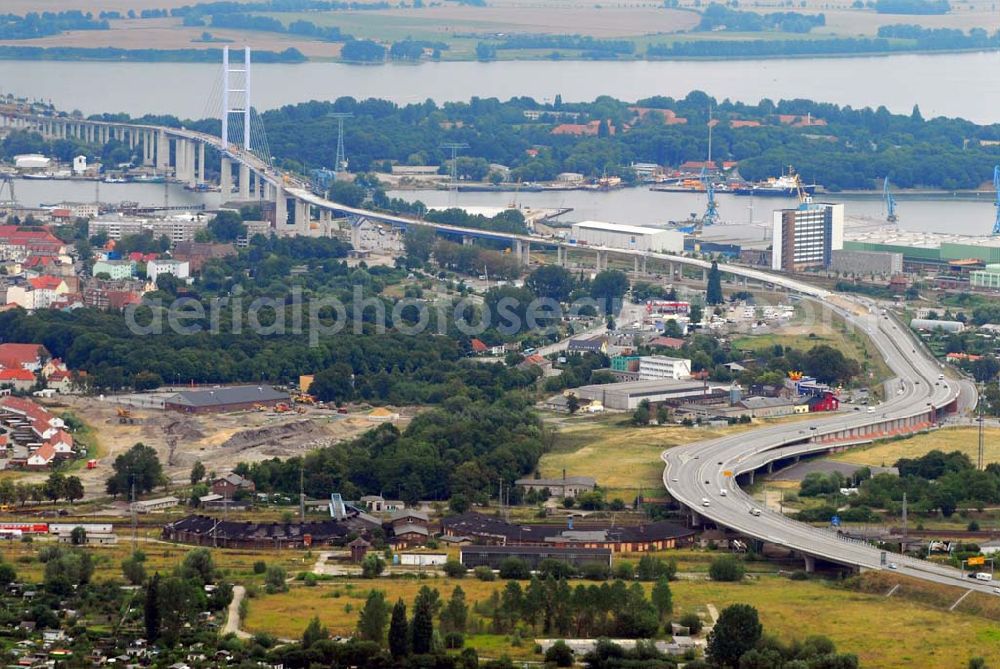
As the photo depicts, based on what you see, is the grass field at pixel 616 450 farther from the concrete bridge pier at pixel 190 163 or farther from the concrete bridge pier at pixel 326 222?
the concrete bridge pier at pixel 190 163

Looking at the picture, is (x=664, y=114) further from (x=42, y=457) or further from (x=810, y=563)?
(x=810, y=563)

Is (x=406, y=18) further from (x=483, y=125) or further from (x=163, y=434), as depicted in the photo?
(x=163, y=434)

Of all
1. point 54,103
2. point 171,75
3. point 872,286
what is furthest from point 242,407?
point 171,75

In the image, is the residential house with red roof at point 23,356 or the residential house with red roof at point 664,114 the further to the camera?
the residential house with red roof at point 664,114

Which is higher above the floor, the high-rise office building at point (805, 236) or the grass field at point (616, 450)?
the high-rise office building at point (805, 236)

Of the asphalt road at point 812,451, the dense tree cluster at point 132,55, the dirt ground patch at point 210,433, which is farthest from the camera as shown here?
the dense tree cluster at point 132,55

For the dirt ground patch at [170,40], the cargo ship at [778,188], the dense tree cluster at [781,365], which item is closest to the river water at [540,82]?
the dirt ground patch at [170,40]

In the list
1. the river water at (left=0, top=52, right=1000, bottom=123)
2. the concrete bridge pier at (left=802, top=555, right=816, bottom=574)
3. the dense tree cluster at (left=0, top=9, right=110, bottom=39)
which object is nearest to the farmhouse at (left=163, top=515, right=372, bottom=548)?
the concrete bridge pier at (left=802, top=555, right=816, bottom=574)

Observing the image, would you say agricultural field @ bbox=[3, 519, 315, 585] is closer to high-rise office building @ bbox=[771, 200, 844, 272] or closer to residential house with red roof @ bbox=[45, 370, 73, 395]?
residential house with red roof @ bbox=[45, 370, 73, 395]
